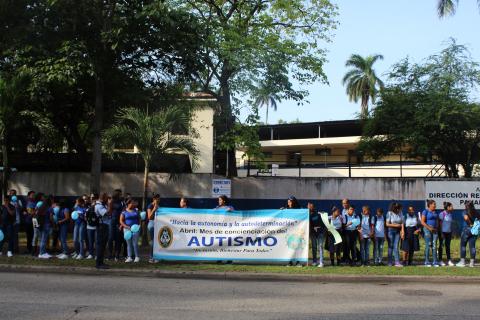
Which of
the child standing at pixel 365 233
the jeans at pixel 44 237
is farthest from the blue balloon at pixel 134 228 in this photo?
the child standing at pixel 365 233

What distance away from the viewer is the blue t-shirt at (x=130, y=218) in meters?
13.1

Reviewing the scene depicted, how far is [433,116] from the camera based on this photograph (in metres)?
22.9

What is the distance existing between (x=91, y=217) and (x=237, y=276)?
3863mm

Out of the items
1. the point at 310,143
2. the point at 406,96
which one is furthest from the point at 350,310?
the point at 310,143

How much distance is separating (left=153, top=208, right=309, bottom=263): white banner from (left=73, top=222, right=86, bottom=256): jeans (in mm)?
1931

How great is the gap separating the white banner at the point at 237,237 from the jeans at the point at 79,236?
1.93m

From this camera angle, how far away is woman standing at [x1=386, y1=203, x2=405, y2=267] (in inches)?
540

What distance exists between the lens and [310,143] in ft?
159

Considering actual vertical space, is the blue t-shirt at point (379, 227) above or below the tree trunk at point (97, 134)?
below

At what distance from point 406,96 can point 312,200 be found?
6990 mm

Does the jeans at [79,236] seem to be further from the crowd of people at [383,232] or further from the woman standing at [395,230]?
the woman standing at [395,230]

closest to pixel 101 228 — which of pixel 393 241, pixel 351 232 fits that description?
pixel 351 232

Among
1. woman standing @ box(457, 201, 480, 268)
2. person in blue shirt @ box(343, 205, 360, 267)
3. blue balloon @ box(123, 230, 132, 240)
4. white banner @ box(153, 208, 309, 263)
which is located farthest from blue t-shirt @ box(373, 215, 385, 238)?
blue balloon @ box(123, 230, 132, 240)

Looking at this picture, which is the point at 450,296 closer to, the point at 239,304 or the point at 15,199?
the point at 239,304
